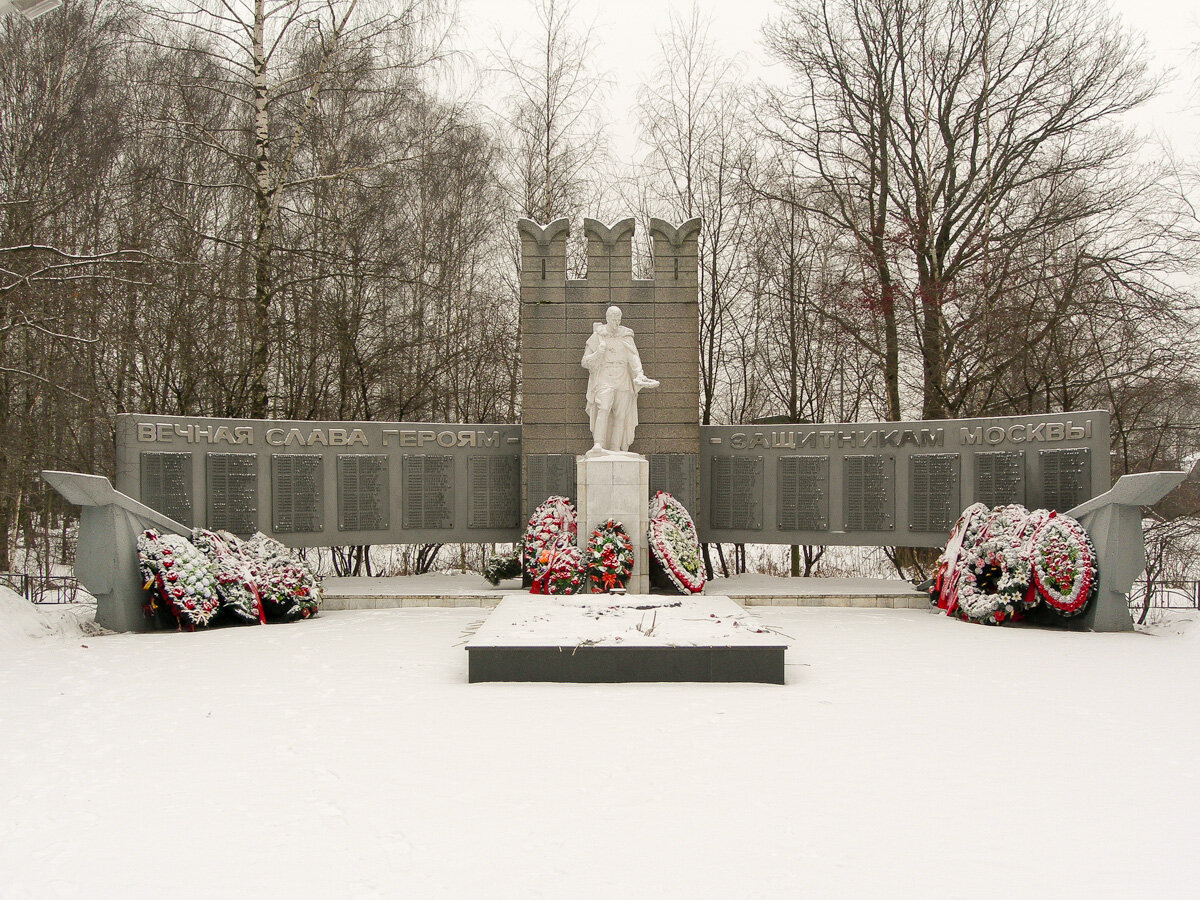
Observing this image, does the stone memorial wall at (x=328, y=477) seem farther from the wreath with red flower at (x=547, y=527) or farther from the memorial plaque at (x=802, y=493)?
the memorial plaque at (x=802, y=493)

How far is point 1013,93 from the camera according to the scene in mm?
17250

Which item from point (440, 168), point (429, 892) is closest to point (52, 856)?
point (429, 892)

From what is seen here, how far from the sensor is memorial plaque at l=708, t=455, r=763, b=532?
44.9 ft

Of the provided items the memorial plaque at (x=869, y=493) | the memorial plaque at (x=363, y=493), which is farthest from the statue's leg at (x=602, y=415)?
the memorial plaque at (x=869, y=493)

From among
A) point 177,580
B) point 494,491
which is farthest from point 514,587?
point 177,580

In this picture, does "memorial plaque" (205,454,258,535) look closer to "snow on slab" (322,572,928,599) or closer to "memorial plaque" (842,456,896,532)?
"snow on slab" (322,572,928,599)

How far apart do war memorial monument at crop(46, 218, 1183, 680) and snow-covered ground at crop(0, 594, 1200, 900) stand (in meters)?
3.89

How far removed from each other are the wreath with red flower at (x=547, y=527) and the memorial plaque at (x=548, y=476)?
55cm

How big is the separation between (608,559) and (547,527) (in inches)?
45.2

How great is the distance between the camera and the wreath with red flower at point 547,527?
1238 centimetres

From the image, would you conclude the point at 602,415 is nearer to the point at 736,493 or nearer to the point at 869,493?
the point at 736,493

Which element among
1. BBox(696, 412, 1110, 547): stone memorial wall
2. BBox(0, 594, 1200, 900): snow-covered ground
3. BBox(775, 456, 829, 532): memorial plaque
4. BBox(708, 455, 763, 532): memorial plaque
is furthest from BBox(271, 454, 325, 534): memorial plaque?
BBox(775, 456, 829, 532): memorial plaque

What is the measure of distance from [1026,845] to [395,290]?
55.9 ft

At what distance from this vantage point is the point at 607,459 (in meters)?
12.4
